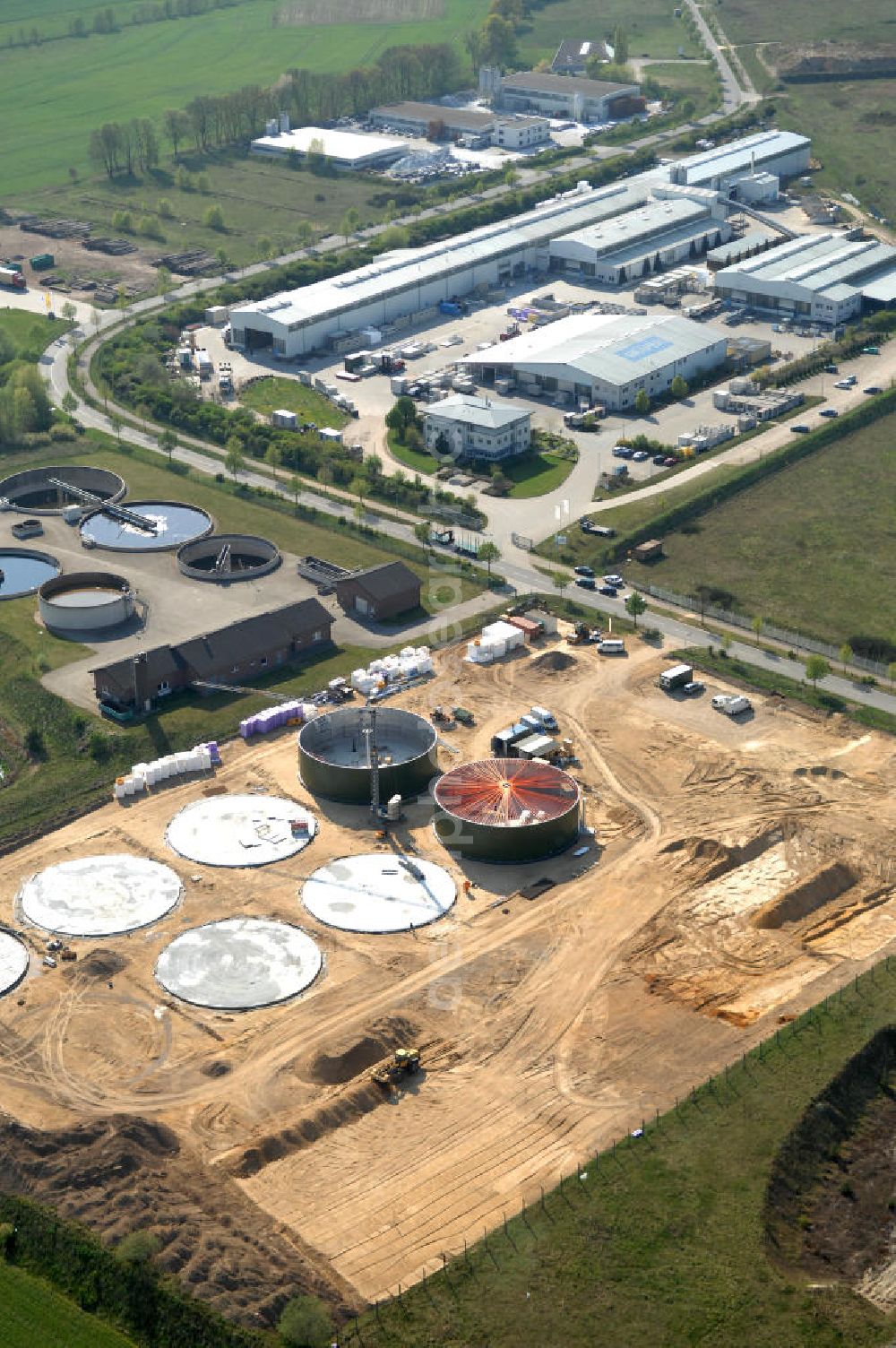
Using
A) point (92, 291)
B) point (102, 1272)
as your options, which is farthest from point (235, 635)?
point (92, 291)

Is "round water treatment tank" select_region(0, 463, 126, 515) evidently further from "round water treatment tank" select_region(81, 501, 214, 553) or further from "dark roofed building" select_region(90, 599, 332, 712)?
"dark roofed building" select_region(90, 599, 332, 712)

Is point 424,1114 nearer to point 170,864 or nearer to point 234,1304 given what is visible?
point 234,1304

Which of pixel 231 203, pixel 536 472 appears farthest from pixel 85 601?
pixel 231 203

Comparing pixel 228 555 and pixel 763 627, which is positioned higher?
pixel 228 555

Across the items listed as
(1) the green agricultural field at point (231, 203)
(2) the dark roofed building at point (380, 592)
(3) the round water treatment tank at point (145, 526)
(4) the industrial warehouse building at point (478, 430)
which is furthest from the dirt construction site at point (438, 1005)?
(1) the green agricultural field at point (231, 203)

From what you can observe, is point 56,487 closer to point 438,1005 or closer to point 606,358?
point 606,358

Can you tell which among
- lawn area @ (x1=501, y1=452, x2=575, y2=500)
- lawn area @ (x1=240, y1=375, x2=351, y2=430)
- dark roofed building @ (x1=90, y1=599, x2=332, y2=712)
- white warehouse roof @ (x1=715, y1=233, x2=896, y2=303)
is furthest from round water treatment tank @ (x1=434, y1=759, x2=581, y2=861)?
white warehouse roof @ (x1=715, y1=233, x2=896, y2=303)

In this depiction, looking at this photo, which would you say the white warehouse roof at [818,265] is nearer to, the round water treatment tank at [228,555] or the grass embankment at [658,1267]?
the round water treatment tank at [228,555]
